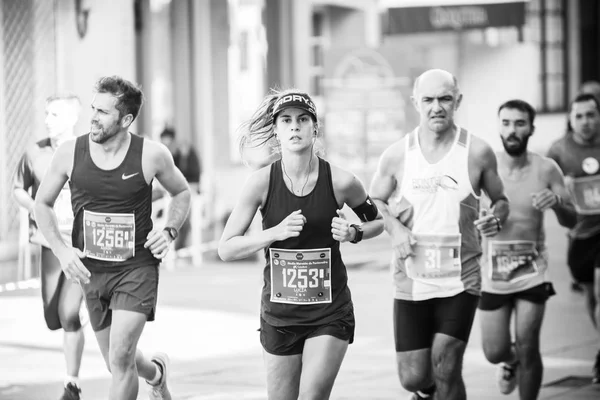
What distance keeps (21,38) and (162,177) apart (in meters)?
10.7

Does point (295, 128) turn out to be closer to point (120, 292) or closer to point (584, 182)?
point (120, 292)

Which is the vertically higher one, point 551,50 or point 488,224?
point 551,50

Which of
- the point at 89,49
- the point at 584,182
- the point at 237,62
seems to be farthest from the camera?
the point at 237,62

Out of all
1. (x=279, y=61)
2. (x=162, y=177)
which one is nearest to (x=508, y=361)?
(x=162, y=177)

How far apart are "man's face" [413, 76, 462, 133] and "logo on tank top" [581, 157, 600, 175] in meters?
2.96

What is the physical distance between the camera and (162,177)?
656 cm

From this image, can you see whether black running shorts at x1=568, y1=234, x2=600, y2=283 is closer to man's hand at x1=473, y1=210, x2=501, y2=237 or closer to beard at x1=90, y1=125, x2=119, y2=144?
man's hand at x1=473, y1=210, x2=501, y2=237

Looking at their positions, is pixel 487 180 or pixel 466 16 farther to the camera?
pixel 466 16

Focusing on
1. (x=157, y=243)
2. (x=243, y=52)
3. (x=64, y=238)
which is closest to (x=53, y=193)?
(x=157, y=243)

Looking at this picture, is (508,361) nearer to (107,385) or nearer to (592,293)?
(592,293)

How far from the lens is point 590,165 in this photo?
9172mm

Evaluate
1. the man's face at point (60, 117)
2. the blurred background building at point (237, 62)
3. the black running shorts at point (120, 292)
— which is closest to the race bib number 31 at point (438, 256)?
the black running shorts at point (120, 292)

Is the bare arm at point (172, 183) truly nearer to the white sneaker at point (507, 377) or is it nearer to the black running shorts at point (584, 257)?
the white sneaker at point (507, 377)

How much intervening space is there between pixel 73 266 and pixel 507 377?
295 cm
